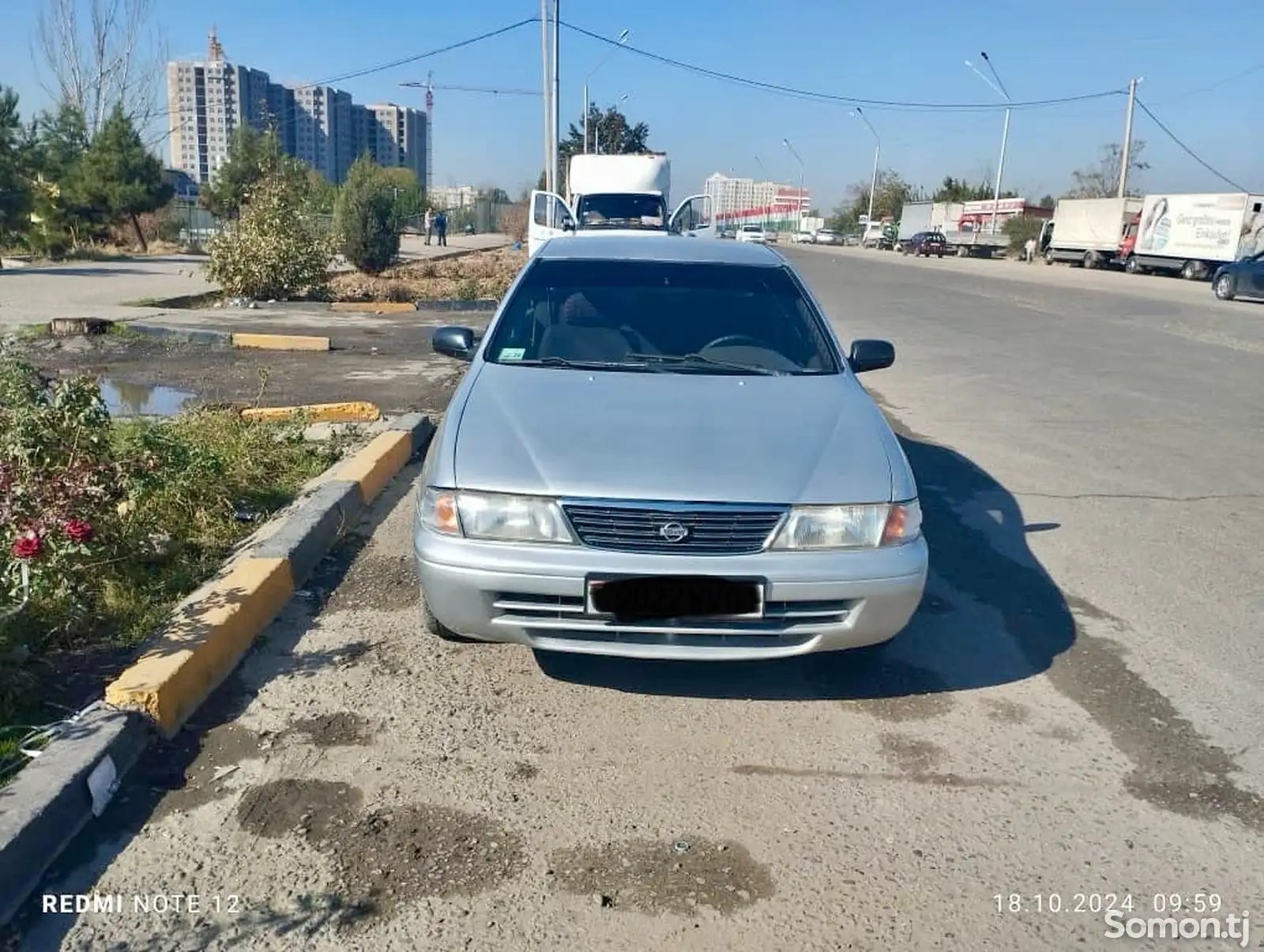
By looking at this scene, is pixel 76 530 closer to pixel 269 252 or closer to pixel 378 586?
pixel 378 586

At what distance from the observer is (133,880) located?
2.63 m

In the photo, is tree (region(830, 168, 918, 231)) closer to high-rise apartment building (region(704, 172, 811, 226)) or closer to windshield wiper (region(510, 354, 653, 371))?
high-rise apartment building (region(704, 172, 811, 226))

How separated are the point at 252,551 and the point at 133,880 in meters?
2.08

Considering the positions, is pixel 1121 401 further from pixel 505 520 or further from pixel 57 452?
pixel 57 452

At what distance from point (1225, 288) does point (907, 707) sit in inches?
1095

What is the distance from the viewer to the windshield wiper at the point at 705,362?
441 cm

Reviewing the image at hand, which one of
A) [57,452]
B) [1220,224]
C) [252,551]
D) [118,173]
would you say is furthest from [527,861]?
[1220,224]

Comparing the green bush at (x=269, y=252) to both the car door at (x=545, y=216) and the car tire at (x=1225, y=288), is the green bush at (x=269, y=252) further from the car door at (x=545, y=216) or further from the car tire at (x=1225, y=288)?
the car tire at (x=1225, y=288)

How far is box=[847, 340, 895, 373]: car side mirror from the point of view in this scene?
4.93m

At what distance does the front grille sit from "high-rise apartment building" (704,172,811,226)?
9278cm

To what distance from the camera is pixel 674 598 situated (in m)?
3.23

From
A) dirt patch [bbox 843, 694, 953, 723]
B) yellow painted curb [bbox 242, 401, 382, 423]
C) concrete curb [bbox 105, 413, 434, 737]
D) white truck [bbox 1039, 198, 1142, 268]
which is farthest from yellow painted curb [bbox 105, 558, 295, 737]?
white truck [bbox 1039, 198, 1142, 268]

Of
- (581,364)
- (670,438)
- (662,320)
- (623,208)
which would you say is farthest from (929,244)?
(670,438)

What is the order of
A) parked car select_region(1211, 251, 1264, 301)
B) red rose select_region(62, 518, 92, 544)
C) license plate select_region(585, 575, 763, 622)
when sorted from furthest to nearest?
parked car select_region(1211, 251, 1264, 301)
red rose select_region(62, 518, 92, 544)
license plate select_region(585, 575, 763, 622)
